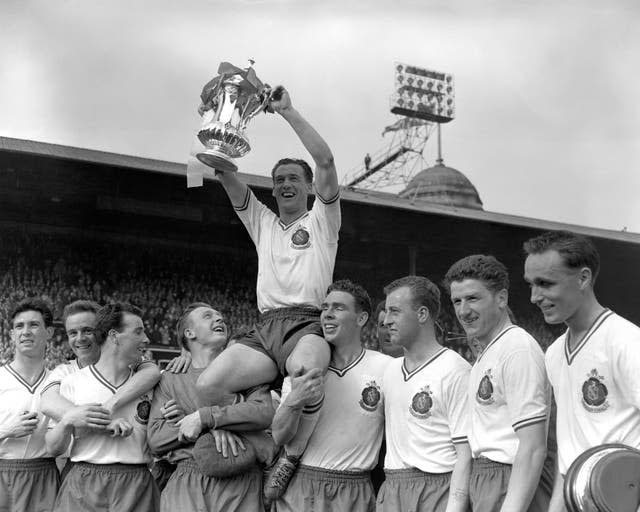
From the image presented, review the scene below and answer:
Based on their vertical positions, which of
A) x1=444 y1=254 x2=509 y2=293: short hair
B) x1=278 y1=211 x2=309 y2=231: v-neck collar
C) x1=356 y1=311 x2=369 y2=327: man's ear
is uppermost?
x1=278 y1=211 x2=309 y2=231: v-neck collar

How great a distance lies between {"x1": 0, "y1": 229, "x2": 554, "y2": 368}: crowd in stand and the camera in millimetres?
13180

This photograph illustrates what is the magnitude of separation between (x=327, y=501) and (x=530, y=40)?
11383 millimetres

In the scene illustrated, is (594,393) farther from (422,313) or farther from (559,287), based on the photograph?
(422,313)

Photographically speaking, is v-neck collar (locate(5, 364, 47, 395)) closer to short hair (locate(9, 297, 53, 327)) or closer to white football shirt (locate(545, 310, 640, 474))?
short hair (locate(9, 297, 53, 327))

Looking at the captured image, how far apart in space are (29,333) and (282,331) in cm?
170

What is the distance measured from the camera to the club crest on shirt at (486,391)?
338 centimetres

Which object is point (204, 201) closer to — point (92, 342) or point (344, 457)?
point (92, 342)

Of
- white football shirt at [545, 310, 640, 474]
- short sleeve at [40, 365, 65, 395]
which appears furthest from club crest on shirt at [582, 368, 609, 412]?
short sleeve at [40, 365, 65, 395]

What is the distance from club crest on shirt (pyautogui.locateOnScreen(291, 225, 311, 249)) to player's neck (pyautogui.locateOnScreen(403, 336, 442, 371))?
76 cm

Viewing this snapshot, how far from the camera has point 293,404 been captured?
3.79 m

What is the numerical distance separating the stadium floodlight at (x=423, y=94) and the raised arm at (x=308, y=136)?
2364 centimetres

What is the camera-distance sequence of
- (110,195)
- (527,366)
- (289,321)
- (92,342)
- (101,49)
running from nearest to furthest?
(527,366)
(289,321)
(92,342)
(101,49)
(110,195)

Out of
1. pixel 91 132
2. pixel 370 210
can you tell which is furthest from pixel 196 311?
pixel 91 132

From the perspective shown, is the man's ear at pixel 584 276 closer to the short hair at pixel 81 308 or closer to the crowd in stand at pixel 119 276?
the short hair at pixel 81 308
